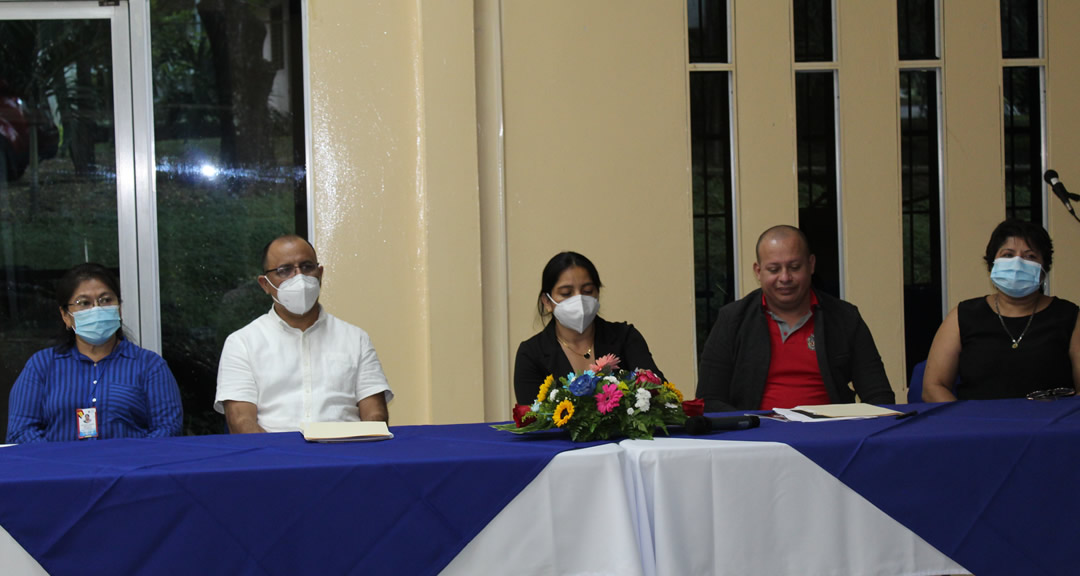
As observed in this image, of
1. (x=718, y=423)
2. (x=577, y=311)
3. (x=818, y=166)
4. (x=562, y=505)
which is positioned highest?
(x=818, y=166)

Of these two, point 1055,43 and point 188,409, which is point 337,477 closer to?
point 188,409

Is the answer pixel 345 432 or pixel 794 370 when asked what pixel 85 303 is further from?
pixel 794 370

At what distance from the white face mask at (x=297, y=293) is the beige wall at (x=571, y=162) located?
1010 millimetres

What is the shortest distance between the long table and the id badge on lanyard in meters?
0.78

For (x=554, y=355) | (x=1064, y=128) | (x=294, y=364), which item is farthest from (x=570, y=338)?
(x=1064, y=128)

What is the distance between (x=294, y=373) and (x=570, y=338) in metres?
0.94

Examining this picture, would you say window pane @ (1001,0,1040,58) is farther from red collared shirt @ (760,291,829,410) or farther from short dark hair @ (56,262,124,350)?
short dark hair @ (56,262,124,350)

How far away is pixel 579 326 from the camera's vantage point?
11.0ft

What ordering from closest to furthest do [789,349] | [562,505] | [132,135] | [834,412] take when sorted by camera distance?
[562,505] < [834,412] < [789,349] < [132,135]

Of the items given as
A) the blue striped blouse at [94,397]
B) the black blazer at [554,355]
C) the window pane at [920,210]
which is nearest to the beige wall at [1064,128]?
the window pane at [920,210]

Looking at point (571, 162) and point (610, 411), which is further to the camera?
point (571, 162)

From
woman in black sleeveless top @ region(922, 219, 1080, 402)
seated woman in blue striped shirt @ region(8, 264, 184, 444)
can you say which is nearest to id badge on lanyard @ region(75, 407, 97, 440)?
seated woman in blue striped shirt @ region(8, 264, 184, 444)

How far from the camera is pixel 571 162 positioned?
4.39 m

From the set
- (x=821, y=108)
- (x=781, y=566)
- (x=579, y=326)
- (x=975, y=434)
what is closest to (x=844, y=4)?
(x=821, y=108)
